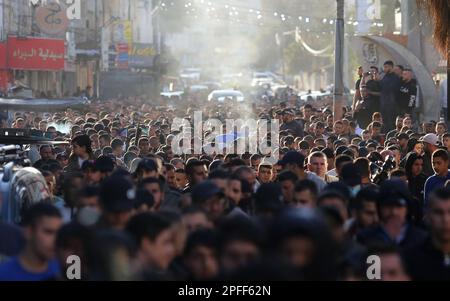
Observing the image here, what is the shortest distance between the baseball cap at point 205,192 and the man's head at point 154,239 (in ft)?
6.22

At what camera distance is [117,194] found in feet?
30.6

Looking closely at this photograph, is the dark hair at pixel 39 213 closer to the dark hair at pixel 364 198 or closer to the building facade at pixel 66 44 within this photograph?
the dark hair at pixel 364 198

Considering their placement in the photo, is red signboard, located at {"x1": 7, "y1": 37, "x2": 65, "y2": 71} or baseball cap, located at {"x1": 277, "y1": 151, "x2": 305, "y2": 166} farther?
red signboard, located at {"x1": 7, "y1": 37, "x2": 65, "y2": 71}

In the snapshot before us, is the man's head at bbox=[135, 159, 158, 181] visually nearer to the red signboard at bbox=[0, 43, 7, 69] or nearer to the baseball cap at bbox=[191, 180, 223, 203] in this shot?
the baseball cap at bbox=[191, 180, 223, 203]

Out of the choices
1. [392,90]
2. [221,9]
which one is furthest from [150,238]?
[221,9]

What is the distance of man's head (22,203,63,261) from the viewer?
7.84m

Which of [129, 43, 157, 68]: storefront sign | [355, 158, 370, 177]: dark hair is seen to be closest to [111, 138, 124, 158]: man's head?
[355, 158, 370, 177]: dark hair

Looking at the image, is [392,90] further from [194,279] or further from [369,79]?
[194,279]

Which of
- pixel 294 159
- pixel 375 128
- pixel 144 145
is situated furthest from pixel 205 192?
pixel 375 128

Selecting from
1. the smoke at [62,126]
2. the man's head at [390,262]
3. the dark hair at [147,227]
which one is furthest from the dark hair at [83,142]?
the smoke at [62,126]

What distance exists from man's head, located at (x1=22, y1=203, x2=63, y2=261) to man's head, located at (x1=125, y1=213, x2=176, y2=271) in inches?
16.9

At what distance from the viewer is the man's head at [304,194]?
33.7ft

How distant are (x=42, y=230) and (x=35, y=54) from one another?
40.3m
